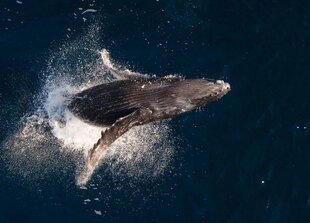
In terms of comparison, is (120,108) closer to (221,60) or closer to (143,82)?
(143,82)

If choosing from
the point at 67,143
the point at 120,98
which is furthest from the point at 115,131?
the point at 67,143

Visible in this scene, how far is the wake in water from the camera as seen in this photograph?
1684 cm

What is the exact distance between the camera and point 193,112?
18984mm

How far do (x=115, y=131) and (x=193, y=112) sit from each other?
262 inches

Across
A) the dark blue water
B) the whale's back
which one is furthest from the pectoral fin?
the dark blue water

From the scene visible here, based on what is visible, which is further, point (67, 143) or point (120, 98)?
point (67, 143)

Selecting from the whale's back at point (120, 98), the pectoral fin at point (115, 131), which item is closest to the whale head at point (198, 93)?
the whale's back at point (120, 98)

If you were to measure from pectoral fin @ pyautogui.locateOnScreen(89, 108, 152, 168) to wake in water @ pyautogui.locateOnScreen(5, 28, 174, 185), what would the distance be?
3.39 meters

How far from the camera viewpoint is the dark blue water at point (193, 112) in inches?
639

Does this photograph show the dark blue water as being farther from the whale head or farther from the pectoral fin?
the whale head

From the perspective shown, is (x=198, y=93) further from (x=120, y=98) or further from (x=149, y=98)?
(x=120, y=98)

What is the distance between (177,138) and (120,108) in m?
4.55

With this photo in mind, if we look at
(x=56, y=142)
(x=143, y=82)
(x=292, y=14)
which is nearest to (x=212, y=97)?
(x=143, y=82)

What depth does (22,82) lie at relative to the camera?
61.2ft
